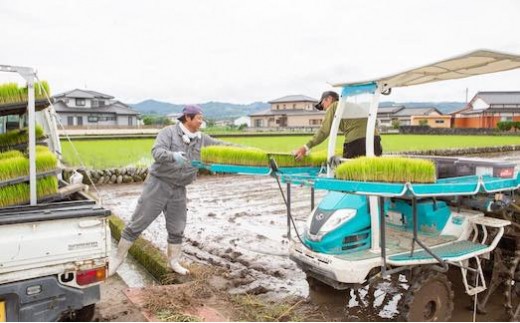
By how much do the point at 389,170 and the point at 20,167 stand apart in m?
3.47

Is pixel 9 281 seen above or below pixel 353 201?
below

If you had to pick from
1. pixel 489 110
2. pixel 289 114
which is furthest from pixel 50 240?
pixel 289 114

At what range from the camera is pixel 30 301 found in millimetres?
3488

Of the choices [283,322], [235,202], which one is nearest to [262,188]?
[235,202]

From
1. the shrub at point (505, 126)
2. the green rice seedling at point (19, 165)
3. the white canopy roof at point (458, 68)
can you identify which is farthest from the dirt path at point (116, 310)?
the shrub at point (505, 126)

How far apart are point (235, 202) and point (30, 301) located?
27.1 feet

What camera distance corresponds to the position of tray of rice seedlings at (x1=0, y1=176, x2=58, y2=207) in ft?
13.9

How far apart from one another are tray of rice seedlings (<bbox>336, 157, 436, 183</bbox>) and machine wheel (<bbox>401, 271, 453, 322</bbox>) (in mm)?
1073

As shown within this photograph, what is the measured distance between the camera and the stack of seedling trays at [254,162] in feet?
16.2

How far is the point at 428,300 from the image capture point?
434 cm

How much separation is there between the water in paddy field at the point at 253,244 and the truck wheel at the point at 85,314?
5.66 ft

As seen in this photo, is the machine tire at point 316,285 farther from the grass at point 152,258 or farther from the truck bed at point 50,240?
the truck bed at point 50,240

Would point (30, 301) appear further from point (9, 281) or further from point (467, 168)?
point (467, 168)

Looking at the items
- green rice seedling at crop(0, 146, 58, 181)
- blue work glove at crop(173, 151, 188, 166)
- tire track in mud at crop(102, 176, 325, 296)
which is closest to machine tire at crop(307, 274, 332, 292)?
tire track in mud at crop(102, 176, 325, 296)
